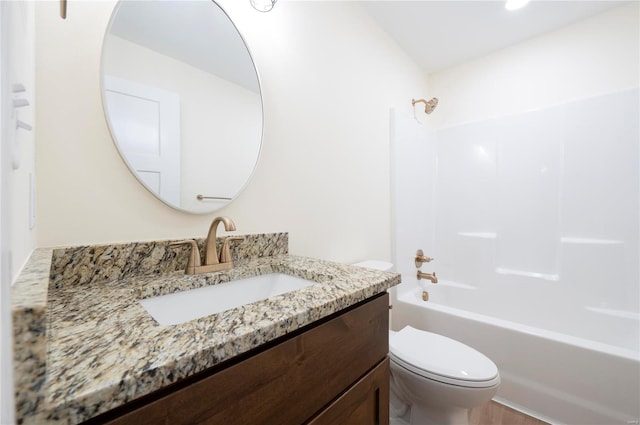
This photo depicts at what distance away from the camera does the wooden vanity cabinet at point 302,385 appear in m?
0.39

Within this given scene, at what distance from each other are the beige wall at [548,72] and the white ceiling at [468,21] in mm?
84

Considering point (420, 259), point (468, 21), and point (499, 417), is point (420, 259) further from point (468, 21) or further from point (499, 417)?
point (468, 21)

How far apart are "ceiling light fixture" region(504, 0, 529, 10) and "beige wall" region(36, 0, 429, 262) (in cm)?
70

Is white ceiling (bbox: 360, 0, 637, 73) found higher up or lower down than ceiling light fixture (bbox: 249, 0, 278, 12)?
higher up

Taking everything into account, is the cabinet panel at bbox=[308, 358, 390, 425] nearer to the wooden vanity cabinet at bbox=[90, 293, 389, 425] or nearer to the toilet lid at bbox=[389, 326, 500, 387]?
the wooden vanity cabinet at bbox=[90, 293, 389, 425]

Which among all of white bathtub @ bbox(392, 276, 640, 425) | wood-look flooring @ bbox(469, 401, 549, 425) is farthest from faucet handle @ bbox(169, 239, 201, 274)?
wood-look flooring @ bbox(469, 401, 549, 425)

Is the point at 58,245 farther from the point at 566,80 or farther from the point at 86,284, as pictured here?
the point at 566,80

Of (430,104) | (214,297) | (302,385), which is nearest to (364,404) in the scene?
(302,385)

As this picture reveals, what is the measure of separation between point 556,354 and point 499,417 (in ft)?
1.53

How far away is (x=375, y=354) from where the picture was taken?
766mm

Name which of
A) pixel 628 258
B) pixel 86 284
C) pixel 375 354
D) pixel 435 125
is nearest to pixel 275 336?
pixel 375 354

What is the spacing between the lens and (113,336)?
0.43 meters

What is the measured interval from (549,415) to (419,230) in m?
1.30

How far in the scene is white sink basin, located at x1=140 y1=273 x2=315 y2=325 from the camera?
717 mm
